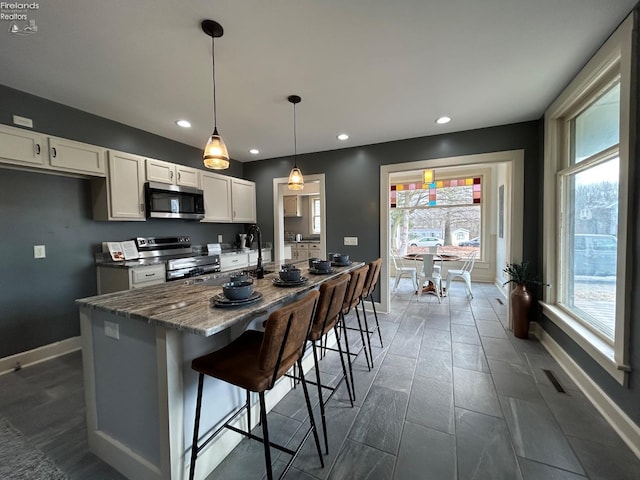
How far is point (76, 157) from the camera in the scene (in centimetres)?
259

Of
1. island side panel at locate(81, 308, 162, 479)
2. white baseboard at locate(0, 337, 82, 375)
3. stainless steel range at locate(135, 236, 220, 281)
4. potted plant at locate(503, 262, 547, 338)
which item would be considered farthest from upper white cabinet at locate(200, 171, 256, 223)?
potted plant at locate(503, 262, 547, 338)

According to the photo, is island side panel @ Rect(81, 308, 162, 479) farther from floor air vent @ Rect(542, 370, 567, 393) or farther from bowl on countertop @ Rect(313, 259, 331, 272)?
floor air vent @ Rect(542, 370, 567, 393)

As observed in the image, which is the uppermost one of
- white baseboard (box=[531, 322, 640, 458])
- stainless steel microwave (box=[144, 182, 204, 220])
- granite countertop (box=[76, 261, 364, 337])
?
stainless steel microwave (box=[144, 182, 204, 220])

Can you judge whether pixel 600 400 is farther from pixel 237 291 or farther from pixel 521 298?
pixel 237 291

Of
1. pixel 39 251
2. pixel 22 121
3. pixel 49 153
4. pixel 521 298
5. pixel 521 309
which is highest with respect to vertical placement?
pixel 22 121

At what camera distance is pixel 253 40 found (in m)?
1.78

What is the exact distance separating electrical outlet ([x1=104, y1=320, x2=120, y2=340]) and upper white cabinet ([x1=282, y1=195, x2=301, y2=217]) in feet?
20.8

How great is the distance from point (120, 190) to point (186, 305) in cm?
238

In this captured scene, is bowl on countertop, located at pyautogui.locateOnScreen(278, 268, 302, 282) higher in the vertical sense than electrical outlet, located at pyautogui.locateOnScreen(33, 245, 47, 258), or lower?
lower

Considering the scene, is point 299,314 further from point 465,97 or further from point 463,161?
point 463,161

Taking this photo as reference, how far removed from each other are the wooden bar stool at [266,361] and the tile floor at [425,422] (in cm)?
32

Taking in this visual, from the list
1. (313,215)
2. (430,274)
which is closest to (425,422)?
(430,274)

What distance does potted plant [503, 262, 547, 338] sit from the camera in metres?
2.98

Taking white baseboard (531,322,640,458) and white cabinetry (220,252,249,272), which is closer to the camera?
white baseboard (531,322,640,458)
